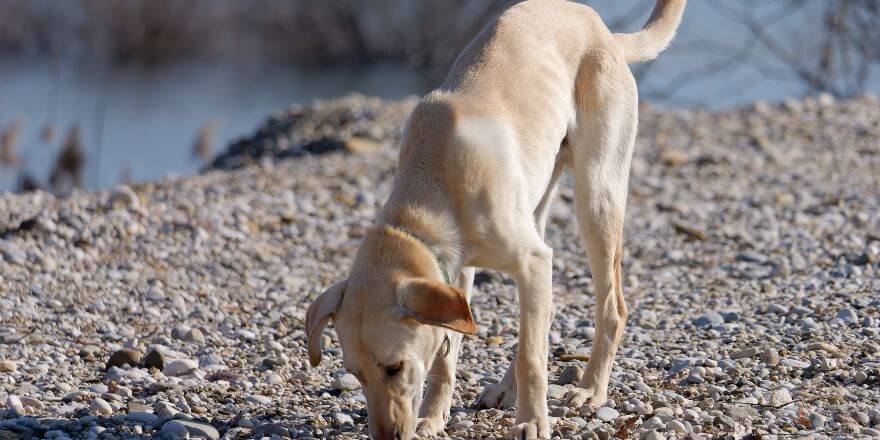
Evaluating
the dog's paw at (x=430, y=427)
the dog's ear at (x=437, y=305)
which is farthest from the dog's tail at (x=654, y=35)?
the dog's ear at (x=437, y=305)

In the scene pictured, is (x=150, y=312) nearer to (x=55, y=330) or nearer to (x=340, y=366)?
(x=55, y=330)

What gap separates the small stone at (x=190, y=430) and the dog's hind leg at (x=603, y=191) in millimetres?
1640

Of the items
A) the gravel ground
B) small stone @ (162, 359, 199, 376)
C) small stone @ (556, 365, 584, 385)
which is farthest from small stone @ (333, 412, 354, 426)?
small stone @ (556, 365, 584, 385)

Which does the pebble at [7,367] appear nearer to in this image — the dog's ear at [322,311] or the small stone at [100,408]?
the small stone at [100,408]

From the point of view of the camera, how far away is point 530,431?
4129mm

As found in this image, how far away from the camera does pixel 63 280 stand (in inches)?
262

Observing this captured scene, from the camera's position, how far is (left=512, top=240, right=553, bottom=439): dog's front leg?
4.19 m

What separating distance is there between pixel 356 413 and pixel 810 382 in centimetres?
200

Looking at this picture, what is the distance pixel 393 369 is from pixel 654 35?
9.21 feet

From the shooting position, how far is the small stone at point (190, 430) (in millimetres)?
4145

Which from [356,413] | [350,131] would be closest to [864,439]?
[356,413]

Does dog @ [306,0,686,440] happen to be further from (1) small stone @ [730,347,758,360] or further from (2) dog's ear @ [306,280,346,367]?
(1) small stone @ [730,347,758,360]

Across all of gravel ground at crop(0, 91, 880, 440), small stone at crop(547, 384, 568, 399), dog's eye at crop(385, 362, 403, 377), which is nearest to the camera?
dog's eye at crop(385, 362, 403, 377)

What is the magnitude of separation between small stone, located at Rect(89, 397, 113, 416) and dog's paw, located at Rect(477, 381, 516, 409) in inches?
62.1
